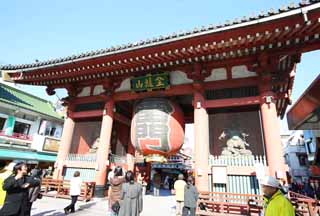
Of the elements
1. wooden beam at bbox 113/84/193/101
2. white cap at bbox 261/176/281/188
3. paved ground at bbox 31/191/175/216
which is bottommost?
paved ground at bbox 31/191/175/216

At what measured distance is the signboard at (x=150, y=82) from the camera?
8.70 m

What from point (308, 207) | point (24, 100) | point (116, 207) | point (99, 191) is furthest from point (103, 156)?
point (24, 100)

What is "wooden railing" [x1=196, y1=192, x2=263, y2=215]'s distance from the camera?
5.99 meters

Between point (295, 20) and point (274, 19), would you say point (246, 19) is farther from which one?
point (295, 20)

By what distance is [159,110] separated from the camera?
27.3 ft

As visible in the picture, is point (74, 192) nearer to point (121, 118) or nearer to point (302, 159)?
point (121, 118)

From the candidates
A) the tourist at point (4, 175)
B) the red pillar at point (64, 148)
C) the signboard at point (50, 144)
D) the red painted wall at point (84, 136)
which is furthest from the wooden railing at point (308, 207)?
the signboard at point (50, 144)

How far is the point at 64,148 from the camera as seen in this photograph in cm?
1002

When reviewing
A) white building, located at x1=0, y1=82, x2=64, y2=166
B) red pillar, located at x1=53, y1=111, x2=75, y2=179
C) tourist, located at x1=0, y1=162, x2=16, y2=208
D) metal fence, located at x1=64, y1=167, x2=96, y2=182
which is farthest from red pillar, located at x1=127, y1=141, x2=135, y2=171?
white building, located at x1=0, y1=82, x2=64, y2=166

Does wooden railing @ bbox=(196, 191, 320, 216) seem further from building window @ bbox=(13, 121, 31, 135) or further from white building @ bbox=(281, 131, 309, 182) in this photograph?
white building @ bbox=(281, 131, 309, 182)

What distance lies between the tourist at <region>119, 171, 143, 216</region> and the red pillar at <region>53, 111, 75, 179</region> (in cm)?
683

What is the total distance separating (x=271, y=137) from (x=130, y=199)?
16.4 feet

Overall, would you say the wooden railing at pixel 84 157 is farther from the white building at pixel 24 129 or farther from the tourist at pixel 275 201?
the white building at pixel 24 129

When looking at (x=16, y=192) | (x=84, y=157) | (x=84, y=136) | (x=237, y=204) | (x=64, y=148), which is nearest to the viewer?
(x=16, y=192)
